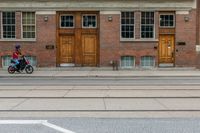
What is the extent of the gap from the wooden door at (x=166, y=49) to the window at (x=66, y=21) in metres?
6.37

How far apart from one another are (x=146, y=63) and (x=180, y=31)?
3.24 meters

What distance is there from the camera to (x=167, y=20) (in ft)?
→ 93.4

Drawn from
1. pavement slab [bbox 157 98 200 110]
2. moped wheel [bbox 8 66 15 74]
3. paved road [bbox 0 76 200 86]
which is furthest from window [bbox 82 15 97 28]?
pavement slab [bbox 157 98 200 110]

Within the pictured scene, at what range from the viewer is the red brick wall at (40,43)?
28219 millimetres

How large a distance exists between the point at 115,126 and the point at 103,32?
20085mm

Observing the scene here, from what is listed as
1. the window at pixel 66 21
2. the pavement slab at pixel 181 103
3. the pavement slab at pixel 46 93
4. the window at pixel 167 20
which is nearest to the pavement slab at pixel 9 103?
the pavement slab at pixel 46 93

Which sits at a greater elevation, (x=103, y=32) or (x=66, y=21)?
(x=66, y=21)

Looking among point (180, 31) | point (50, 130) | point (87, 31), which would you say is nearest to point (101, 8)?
point (87, 31)

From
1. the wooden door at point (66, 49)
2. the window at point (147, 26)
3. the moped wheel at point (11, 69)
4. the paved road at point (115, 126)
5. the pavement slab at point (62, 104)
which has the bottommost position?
the paved road at point (115, 126)

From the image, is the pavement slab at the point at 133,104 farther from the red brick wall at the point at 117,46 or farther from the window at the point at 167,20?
the window at the point at 167,20

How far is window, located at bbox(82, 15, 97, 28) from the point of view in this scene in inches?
1121

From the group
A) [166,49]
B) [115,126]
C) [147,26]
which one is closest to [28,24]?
[147,26]

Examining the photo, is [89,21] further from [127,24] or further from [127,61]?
[127,61]

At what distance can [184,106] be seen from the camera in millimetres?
11109
